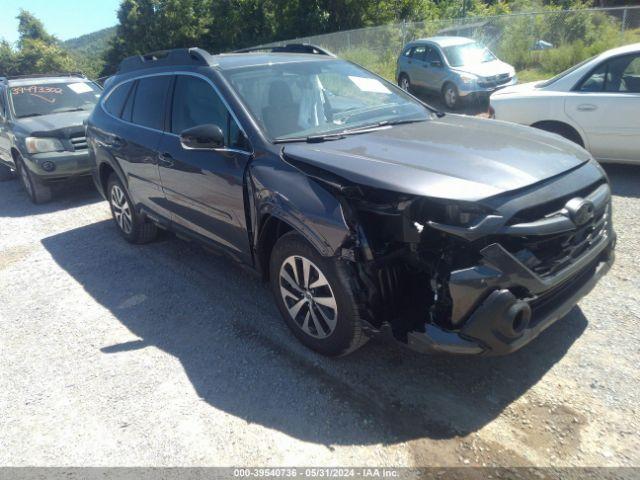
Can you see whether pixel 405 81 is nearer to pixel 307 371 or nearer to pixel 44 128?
pixel 44 128

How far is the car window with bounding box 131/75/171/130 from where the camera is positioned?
4.72 m

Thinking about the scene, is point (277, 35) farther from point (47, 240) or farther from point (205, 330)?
point (205, 330)

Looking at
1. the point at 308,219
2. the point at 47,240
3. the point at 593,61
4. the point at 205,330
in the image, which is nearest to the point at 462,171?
the point at 308,219

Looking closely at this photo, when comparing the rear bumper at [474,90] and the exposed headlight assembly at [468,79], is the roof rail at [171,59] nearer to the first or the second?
the rear bumper at [474,90]

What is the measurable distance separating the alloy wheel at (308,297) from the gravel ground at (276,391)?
0.26m

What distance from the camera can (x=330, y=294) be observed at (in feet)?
10.4

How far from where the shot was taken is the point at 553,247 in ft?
9.53

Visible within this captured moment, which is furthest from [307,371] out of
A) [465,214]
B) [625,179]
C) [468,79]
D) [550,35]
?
[550,35]

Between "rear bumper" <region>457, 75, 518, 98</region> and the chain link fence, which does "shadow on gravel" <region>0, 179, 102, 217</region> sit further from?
the chain link fence

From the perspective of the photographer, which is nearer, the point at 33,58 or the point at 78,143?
the point at 78,143

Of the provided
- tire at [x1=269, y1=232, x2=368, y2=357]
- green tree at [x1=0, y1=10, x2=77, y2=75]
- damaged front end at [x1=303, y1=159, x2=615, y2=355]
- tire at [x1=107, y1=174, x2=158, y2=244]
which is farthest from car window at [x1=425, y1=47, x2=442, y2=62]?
green tree at [x1=0, y1=10, x2=77, y2=75]

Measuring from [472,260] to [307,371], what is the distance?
1340 mm

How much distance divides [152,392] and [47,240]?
158 inches

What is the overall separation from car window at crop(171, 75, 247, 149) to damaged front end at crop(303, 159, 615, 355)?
0.87 m
